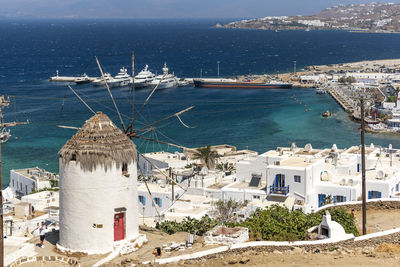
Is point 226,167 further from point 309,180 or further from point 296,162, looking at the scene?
point 309,180

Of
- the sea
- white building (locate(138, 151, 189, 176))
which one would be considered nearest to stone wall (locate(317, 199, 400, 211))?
the sea

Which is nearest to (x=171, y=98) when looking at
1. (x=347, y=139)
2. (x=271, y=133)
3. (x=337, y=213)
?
(x=271, y=133)

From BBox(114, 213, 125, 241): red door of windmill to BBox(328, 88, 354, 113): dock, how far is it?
7688 cm

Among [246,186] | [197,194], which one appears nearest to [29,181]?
[197,194]

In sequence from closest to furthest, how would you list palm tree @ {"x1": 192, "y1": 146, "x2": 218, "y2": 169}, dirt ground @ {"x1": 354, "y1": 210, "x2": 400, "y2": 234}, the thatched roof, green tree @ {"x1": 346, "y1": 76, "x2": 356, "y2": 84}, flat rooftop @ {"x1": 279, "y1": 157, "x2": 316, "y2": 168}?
the thatched roof → dirt ground @ {"x1": 354, "y1": 210, "x2": 400, "y2": 234} → flat rooftop @ {"x1": 279, "y1": 157, "x2": 316, "y2": 168} → palm tree @ {"x1": 192, "y1": 146, "x2": 218, "y2": 169} → green tree @ {"x1": 346, "y1": 76, "x2": 356, "y2": 84}

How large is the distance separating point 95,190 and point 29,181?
2820cm

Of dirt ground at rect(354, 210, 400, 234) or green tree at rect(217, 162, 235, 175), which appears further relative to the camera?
green tree at rect(217, 162, 235, 175)

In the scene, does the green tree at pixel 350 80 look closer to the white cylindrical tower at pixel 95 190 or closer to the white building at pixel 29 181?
the white building at pixel 29 181

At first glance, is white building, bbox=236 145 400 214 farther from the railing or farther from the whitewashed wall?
the whitewashed wall

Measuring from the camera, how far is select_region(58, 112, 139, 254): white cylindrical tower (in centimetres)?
1944

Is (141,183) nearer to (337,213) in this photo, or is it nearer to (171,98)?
(337,213)

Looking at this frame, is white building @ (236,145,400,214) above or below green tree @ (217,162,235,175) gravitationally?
above

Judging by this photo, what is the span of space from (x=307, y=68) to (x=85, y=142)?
141 m

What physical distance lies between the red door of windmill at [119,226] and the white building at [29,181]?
25.5 meters
